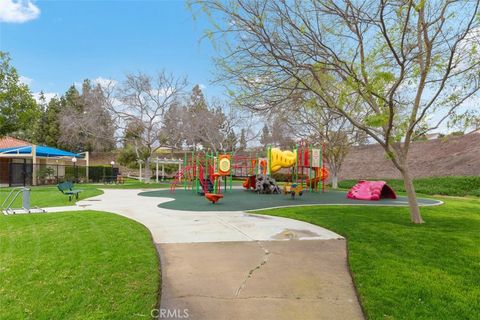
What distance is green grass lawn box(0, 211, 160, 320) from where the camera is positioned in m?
3.47

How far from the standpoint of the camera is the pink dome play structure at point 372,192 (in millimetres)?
15526

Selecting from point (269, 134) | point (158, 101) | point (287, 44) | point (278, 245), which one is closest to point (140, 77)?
point (158, 101)

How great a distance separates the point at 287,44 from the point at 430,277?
4911mm

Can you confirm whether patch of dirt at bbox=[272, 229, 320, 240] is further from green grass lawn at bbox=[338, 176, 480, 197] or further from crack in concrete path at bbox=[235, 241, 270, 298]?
green grass lawn at bbox=[338, 176, 480, 197]

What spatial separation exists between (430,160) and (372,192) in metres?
13.4

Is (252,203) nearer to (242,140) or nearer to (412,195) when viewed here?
(412,195)

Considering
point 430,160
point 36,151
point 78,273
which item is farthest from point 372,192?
point 36,151

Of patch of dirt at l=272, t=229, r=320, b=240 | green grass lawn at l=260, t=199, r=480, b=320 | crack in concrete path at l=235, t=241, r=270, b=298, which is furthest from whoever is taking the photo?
patch of dirt at l=272, t=229, r=320, b=240

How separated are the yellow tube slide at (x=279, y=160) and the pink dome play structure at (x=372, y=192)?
425 centimetres

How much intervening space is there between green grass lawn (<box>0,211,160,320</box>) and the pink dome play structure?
11.6 m

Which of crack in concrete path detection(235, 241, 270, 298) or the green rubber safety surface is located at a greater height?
the green rubber safety surface

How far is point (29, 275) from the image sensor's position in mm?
4375

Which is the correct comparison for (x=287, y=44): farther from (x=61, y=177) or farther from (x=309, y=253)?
(x=61, y=177)

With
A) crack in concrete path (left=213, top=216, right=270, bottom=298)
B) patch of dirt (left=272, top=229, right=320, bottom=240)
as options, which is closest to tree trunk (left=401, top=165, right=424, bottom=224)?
patch of dirt (left=272, top=229, right=320, bottom=240)
